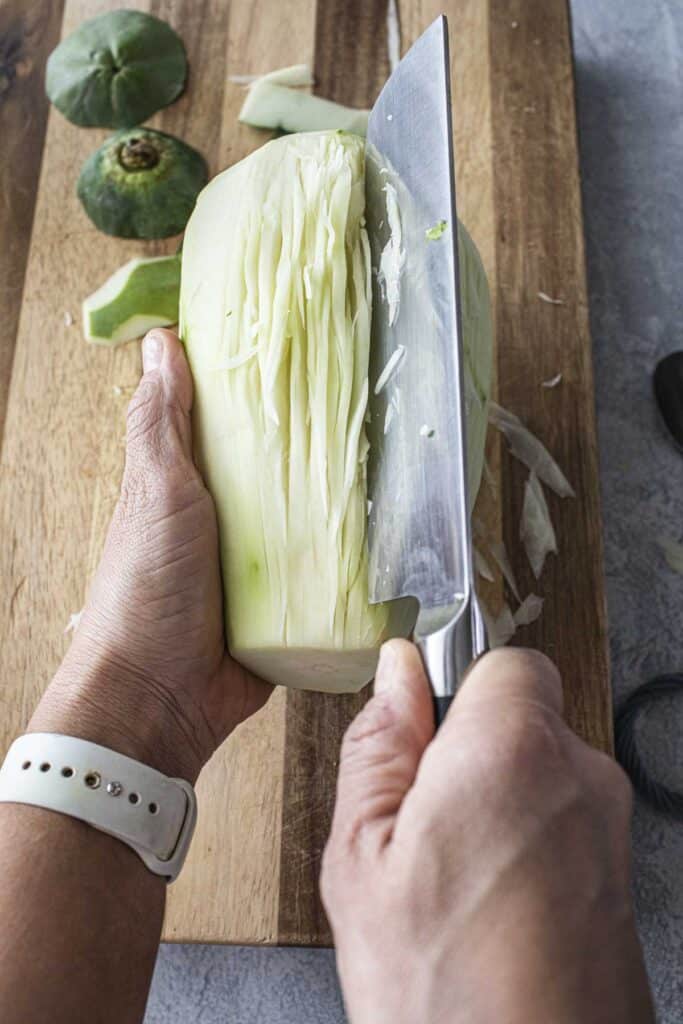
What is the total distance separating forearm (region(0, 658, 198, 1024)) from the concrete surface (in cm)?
44

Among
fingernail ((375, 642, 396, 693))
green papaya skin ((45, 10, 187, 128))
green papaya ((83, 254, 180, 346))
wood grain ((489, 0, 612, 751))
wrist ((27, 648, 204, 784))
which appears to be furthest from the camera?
green papaya skin ((45, 10, 187, 128))

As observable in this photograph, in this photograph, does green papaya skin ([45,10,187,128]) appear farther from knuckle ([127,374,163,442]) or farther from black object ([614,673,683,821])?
black object ([614,673,683,821])

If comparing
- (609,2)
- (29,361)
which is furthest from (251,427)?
(609,2)

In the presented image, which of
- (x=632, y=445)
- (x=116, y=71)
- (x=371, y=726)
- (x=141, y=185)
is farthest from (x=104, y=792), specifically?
(x=116, y=71)

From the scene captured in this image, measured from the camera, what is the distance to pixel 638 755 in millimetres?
1619

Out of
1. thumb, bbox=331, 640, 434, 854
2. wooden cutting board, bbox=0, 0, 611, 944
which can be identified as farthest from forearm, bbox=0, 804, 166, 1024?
thumb, bbox=331, 640, 434, 854

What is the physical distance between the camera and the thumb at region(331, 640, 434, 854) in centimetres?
84

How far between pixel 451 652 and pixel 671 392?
108 cm

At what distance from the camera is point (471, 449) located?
1350 millimetres

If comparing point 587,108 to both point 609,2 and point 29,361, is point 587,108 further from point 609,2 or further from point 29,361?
point 29,361

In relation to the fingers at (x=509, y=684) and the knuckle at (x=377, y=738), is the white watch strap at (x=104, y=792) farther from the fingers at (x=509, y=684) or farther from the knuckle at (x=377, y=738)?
the fingers at (x=509, y=684)

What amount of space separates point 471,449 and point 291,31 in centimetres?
106

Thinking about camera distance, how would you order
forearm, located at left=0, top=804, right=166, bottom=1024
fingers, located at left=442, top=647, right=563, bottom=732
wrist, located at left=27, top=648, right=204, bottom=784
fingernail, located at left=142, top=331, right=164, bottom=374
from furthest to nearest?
fingernail, located at left=142, top=331, right=164, bottom=374 < wrist, located at left=27, top=648, right=204, bottom=784 < forearm, located at left=0, top=804, right=166, bottom=1024 < fingers, located at left=442, top=647, right=563, bottom=732

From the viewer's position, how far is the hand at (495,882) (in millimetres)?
716
